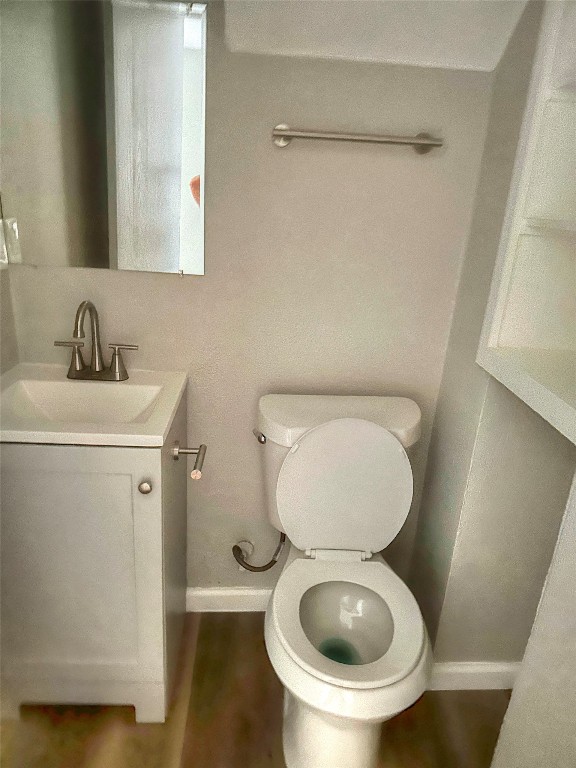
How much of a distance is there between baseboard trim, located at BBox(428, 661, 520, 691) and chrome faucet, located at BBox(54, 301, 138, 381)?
1.31 meters

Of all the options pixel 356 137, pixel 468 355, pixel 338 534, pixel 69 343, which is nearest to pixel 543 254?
pixel 468 355

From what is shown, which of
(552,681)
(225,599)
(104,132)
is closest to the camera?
(552,681)

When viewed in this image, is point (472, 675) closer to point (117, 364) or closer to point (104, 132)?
point (117, 364)

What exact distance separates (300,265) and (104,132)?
2.02 feet

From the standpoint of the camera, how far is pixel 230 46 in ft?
4.11

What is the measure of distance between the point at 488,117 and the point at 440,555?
4.06ft

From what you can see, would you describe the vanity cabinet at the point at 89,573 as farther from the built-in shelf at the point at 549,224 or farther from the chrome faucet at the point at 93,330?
the built-in shelf at the point at 549,224

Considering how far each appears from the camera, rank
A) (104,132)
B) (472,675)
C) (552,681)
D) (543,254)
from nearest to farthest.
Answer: (552,681) → (543,254) → (104,132) → (472,675)

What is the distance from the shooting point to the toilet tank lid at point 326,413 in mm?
1364

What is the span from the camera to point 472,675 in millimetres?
1582

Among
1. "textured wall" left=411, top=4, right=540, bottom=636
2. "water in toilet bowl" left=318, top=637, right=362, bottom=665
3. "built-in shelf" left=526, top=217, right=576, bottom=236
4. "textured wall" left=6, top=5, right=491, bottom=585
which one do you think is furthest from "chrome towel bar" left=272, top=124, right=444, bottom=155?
"water in toilet bowl" left=318, top=637, right=362, bottom=665

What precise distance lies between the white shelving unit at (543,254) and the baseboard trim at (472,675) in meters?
0.97

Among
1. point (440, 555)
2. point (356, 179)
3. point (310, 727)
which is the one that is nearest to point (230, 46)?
point (356, 179)

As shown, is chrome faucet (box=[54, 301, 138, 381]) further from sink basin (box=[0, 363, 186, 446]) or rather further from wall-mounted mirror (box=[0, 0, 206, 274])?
wall-mounted mirror (box=[0, 0, 206, 274])
